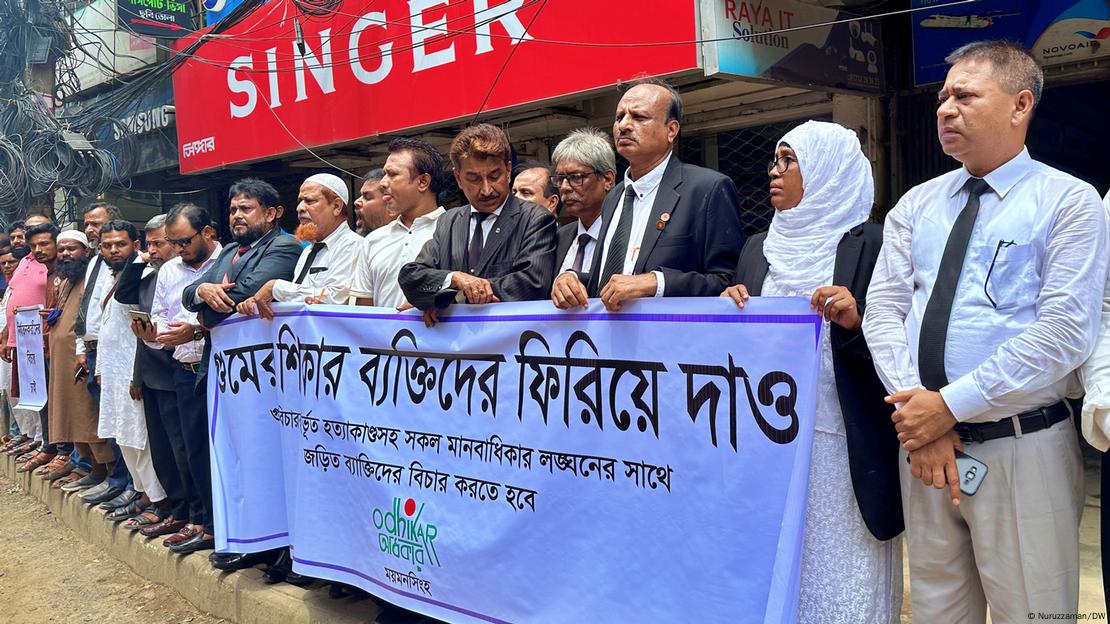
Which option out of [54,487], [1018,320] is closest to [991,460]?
[1018,320]

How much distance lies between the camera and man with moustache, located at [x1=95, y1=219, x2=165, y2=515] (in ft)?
17.1

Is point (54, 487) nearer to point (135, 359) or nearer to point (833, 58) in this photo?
point (135, 359)

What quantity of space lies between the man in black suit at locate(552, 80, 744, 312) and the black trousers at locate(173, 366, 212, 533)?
2.62 metres

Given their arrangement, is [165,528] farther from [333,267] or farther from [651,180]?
[651,180]

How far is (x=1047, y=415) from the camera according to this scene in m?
1.96

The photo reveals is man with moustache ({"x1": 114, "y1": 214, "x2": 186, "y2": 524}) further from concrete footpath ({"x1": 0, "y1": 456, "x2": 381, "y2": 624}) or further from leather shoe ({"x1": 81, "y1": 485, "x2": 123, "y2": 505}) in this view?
leather shoe ({"x1": 81, "y1": 485, "x2": 123, "y2": 505})

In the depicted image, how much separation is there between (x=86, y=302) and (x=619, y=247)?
5.02 m

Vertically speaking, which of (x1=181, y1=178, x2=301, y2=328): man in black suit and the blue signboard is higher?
the blue signboard

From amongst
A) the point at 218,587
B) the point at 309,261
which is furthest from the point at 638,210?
the point at 218,587

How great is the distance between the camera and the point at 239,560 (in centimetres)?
428

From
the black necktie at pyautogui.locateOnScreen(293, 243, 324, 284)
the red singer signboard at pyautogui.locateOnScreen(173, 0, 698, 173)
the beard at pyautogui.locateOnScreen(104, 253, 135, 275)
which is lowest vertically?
the black necktie at pyautogui.locateOnScreen(293, 243, 324, 284)

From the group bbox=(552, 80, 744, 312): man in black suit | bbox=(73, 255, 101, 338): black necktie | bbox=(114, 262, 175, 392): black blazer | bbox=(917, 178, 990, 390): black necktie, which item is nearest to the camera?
bbox=(917, 178, 990, 390): black necktie

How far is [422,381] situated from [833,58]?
3827 mm

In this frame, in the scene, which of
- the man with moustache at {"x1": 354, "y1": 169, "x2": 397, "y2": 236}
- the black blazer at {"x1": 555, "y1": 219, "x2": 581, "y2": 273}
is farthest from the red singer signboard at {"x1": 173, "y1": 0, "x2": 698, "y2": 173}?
the black blazer at {"x1": 555, "y1": 219, "x2": 581, "y2": 273}
